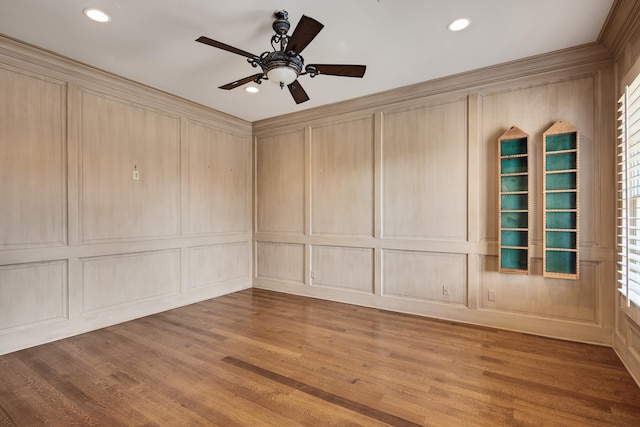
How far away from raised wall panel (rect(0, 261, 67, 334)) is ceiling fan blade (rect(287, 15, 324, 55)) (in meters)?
3.18

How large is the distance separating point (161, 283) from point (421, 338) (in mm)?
3295

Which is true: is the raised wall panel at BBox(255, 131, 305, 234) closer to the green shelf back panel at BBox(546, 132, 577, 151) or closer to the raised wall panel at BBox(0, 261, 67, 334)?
the raised wall panel at BBox(0, 261, 67, 334)

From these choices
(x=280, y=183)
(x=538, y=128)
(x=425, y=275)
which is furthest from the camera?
(x=280, y=183)

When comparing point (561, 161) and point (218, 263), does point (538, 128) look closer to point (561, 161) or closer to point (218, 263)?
point (561, 161)

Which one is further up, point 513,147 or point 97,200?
point 513,147

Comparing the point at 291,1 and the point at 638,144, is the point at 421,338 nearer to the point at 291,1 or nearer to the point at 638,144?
the point at 638,144

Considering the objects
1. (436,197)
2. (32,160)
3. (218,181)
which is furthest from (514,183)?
(32,160)

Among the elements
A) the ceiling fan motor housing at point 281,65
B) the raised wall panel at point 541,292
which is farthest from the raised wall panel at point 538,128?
the ceiling fan motor housing at point 281,65

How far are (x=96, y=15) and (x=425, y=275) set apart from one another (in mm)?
4140

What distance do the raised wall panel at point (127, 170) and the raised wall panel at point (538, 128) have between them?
3.95 m

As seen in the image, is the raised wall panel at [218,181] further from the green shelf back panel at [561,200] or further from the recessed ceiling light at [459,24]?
the green shelf back panel at [561,200]

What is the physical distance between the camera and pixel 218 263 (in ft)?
16.3

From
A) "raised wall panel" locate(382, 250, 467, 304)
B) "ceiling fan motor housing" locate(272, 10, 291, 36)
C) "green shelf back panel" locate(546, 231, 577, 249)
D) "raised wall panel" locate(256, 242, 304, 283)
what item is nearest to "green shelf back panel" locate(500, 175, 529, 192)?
"green shelf back panel" locate(546, 231, 577, 249)

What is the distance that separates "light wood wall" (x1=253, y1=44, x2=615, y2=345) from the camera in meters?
3.06
